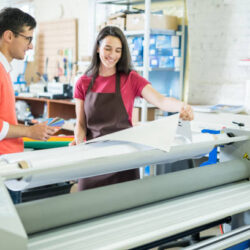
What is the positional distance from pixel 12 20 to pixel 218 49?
208 centimetres

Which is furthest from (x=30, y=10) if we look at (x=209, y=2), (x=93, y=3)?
(x=209, y=2)

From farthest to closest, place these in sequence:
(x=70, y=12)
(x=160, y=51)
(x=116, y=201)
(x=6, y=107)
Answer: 1. (x=70, y=12)
2. (x=160, y=51)
3. (x=6, y=107)
4. (x=116, y=201)

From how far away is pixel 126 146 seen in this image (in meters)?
1.03

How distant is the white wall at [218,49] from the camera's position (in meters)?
2.91

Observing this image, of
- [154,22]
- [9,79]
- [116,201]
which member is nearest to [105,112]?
[9,79]

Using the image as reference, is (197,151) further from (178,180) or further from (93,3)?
(93,3)

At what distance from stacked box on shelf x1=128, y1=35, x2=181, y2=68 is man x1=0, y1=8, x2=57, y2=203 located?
1811 mm

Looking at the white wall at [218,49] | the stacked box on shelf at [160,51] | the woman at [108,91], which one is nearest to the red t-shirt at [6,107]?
the woman at [108,91]

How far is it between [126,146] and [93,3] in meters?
3.08

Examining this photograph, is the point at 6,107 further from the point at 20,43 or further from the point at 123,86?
the point at 123,86

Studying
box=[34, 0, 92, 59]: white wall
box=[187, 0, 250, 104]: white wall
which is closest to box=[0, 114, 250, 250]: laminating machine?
box=[187, 0, 250, 104]: white wall

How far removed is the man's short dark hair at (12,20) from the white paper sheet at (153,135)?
64cm

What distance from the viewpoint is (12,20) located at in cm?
140

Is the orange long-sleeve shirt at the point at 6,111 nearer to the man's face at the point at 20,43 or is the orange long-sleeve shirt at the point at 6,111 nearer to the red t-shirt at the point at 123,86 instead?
the man's face at the point at 20,43
